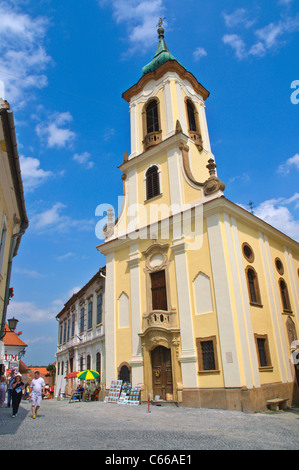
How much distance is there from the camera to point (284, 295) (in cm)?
2064

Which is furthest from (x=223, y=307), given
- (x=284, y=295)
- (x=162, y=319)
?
(x=284, y=295)

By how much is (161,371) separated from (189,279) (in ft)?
15.0

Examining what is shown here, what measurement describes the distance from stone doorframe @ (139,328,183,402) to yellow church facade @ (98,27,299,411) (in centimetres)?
5

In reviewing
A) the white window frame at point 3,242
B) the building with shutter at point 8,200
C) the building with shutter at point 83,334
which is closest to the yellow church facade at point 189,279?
the building with shutter at point 83,334

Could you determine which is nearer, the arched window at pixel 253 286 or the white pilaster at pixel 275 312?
the arched window at pixel 253 286

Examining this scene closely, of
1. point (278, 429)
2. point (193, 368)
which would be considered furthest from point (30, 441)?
point (193, 368)

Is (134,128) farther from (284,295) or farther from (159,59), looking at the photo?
(284,295)

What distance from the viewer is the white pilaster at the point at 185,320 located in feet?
51.7

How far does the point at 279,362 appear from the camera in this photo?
17.3m

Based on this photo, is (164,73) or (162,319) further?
(164,73)

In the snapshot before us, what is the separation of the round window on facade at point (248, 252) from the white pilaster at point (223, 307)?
212 cm

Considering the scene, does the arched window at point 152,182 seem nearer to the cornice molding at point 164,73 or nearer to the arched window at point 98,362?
the cornice molding at point 164,73

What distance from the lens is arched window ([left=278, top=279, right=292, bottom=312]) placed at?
20362mm
